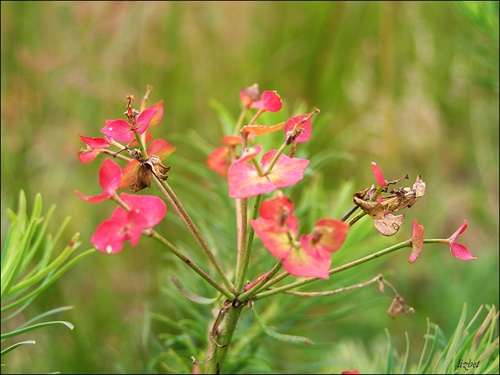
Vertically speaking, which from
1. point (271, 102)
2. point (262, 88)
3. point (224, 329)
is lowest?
point (262, 88)

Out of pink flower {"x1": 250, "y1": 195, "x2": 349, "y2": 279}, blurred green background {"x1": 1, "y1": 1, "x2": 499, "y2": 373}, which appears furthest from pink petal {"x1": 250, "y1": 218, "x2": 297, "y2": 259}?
blurred green background {"x1": 1, "y1": 1, "x2": 499, "y2": 373}

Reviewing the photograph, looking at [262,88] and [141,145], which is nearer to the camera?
[141,145]

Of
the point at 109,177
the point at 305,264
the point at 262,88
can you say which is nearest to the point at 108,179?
the point at 109,177

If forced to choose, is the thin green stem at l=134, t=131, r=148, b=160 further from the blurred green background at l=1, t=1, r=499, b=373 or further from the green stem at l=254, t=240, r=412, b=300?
the blurred green background at l=1, t=1, r=499, b=373

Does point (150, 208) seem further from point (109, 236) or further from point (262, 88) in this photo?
point (262, 88)

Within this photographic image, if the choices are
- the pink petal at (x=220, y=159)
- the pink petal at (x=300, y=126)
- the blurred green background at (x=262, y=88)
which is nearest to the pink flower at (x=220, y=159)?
the pink petal at (x=220, y=159)

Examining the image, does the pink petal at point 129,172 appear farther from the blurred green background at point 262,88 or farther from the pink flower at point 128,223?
the blurred green background at point 262,88

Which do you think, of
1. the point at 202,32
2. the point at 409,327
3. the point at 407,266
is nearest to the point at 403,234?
the point at 407,266
